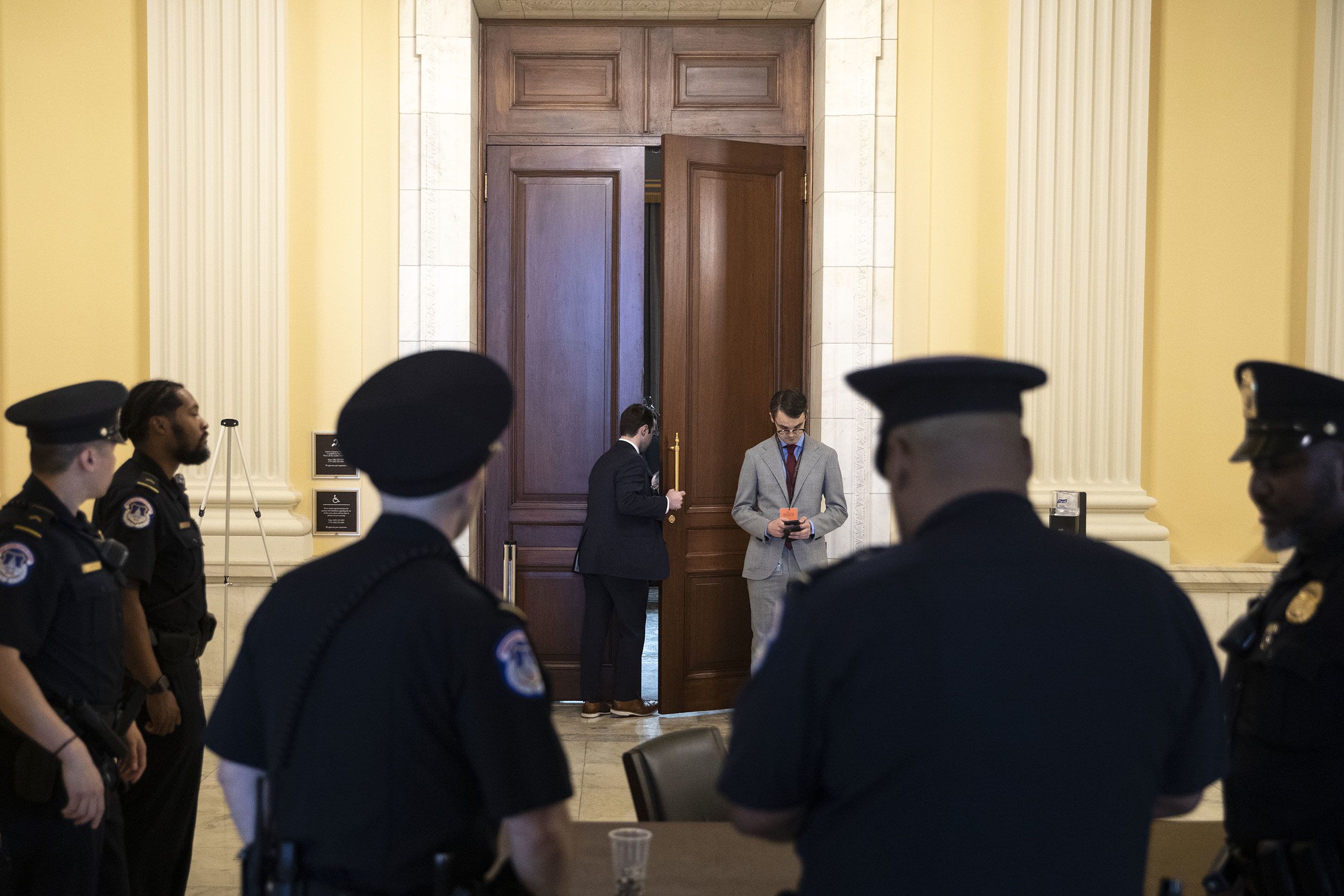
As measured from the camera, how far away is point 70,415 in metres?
2.74

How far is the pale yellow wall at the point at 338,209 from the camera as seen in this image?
579 cm

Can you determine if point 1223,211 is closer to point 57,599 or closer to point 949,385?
point 949,385

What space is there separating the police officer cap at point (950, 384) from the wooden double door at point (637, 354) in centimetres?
470

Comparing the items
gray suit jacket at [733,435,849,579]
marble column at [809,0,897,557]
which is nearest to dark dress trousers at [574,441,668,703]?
gray suit jacket at [733,435,849,579]

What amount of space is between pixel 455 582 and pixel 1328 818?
162 centimetres

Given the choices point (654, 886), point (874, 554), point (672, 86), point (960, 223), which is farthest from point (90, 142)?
point (874, 554)

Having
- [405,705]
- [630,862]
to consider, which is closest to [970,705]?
[405,705]

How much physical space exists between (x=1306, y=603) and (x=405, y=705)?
1688 millimetres

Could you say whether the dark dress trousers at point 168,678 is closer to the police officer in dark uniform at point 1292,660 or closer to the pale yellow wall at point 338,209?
the pale yellow wall at point 338,209

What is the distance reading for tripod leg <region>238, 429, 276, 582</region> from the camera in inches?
211

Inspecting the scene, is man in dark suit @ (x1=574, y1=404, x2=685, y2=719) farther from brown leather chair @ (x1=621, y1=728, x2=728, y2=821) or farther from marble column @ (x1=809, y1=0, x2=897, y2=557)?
brown leather chair @ (x1=621, y1=728, x2=728, y2=821)

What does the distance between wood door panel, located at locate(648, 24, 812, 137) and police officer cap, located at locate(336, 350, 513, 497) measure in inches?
198

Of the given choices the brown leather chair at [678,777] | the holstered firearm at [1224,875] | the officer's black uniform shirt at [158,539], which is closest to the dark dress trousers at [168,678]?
the officer's black uniform shirt at [158,539]

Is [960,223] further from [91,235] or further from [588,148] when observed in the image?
[91,235]
